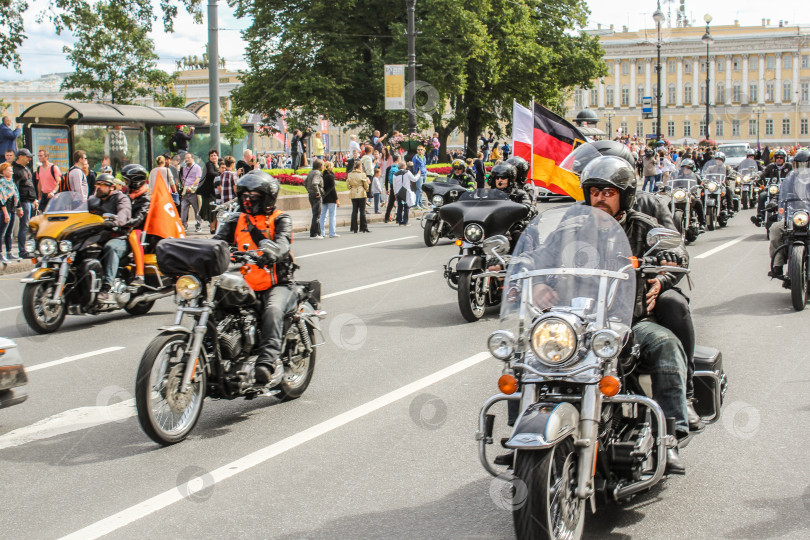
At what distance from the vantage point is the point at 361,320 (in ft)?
34.3

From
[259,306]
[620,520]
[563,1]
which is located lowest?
[620,520]

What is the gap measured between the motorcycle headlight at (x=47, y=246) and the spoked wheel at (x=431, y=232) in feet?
31.1

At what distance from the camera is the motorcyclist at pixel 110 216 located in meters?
10.7

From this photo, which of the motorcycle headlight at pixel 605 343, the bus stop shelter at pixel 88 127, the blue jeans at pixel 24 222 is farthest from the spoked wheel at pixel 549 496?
the bus stop shelter at pixel 88 127

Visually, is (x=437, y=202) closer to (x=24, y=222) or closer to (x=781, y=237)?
(x=24, y=222)

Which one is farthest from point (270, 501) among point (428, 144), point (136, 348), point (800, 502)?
point (428, 144)

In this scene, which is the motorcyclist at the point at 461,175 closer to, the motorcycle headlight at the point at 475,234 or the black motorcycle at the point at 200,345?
the motorcycle headlight at the point at 475,234

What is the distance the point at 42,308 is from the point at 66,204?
124 centimetres

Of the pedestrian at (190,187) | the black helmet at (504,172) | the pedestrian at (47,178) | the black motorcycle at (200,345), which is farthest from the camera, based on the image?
the pedestrian at (190,187)

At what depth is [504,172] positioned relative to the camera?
11.3 meters

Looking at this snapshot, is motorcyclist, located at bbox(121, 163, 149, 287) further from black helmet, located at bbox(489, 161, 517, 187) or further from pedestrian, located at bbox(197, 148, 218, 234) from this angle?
pedestrian, located at bbox(197, 148, 218, 234)

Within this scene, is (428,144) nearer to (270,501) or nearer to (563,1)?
(563,1)

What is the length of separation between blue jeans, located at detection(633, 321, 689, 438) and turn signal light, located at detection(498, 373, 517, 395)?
2.46 feet

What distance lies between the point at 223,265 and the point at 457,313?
17.4 ft
